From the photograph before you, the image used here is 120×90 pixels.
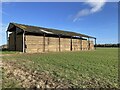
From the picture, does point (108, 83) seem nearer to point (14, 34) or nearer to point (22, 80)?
point (22, 80)

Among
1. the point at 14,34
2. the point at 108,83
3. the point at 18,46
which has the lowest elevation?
the point at 108,83

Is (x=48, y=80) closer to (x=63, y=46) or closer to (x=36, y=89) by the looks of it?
(x=36, y=89)

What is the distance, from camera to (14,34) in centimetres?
2159

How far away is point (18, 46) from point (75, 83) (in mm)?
16372

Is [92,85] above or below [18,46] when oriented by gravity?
below

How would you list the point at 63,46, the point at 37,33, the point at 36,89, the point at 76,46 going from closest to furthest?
the point at 36,89 < the point at 37,33 < the point at 63,46 < the point at 76,46

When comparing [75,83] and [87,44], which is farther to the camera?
[87,44]

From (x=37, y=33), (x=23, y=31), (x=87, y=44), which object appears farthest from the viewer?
(x=87, y=44)

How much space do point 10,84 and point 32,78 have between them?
97cm

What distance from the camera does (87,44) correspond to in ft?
107

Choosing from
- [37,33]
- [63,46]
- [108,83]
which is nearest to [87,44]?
[63,46]

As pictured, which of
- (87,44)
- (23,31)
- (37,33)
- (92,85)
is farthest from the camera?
(87,44)

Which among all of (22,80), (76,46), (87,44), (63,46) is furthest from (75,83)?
(87,44)

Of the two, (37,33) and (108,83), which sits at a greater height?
(37,33)
